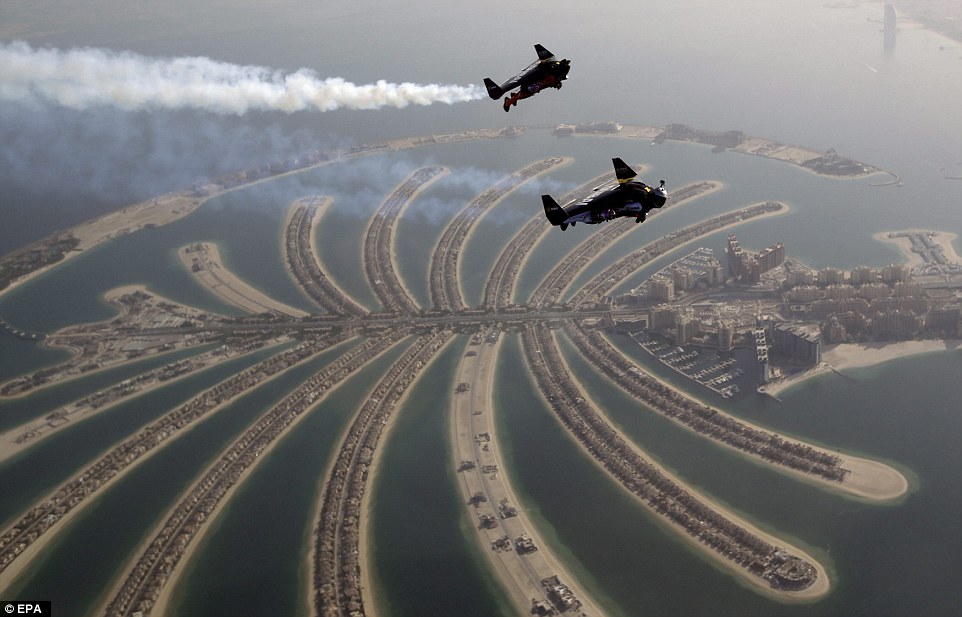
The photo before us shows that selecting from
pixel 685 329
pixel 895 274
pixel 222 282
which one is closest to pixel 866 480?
pixel 685 329

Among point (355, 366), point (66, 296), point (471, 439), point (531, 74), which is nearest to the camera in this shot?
point (531, 74)

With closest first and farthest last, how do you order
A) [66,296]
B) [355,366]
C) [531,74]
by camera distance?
[531,74] → [355,366] → [66,296]

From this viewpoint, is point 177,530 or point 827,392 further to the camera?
point 827,392

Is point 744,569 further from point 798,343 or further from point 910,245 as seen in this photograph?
point 910,245

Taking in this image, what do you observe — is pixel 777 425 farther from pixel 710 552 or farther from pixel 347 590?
pixel 347 590

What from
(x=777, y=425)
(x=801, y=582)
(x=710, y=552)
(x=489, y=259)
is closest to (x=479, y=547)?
(x=710, y=552)

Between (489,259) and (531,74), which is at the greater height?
(531,74)

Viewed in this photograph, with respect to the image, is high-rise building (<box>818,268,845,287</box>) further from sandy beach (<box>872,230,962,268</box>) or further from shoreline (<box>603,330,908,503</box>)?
shoreline (<box>603,330,908,503</box>)
